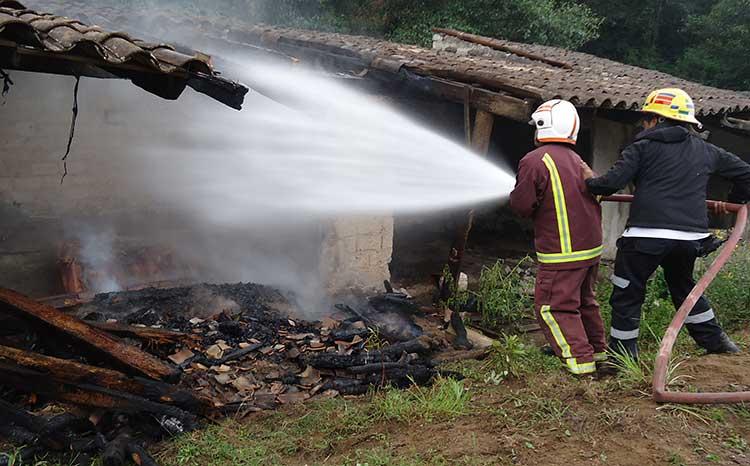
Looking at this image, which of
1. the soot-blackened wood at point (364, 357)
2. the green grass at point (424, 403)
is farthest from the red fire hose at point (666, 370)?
the soot-blackened wood at point (364, 357)

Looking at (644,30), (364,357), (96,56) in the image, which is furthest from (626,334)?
(644,30)

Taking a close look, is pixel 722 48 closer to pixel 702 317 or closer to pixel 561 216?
pixel 702 317

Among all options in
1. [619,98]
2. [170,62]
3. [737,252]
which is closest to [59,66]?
[170,62]

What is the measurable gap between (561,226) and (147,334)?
3549 millimetres

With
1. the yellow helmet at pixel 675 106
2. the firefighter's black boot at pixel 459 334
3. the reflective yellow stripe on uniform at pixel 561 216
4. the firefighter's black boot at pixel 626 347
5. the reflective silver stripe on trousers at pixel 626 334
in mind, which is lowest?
the firefighter's black boot at pixel 459 334

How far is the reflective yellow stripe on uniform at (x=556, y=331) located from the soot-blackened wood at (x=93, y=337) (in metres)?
2.92

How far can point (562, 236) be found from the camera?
15.8ft

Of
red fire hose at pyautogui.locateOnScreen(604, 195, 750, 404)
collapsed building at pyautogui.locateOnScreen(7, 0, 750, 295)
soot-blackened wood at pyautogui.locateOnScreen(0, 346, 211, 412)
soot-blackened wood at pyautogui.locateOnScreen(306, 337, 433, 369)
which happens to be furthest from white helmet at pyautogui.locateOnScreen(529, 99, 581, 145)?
soot-blackened wood at pyautogui.locateOnScreen(0, 346, 211, 412)

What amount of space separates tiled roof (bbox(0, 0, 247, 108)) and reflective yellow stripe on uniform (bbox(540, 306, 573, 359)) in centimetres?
289

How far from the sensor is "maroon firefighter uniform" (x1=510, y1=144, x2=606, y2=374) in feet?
15.7

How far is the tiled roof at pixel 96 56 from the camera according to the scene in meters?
3.48

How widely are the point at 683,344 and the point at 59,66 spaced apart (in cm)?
575

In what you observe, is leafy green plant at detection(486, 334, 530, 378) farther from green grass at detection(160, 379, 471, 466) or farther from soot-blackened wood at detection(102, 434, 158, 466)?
soot-blackened wood at detection(102, 434, 158, 466)

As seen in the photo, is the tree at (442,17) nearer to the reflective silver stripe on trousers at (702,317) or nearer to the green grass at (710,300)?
the green grass at (710,300)
